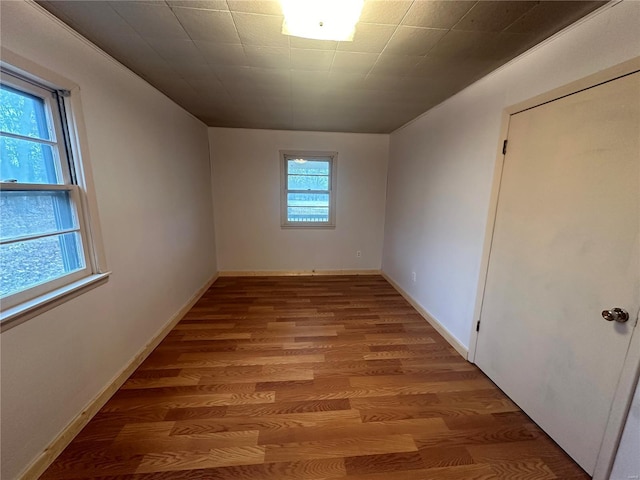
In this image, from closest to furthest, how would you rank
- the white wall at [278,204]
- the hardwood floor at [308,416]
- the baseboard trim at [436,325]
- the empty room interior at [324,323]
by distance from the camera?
the empty room interior at [324,323] → the hardwood floor at [308,416] → the baseboard trim at [436,325] → the white wall at [278,204]

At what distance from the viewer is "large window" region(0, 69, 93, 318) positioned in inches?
46.6

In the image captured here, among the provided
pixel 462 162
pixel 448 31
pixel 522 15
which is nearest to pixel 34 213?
pixel 448 31

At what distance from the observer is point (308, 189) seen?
407 cm

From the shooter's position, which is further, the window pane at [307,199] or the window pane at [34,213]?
Result: the window pane at [307,199]

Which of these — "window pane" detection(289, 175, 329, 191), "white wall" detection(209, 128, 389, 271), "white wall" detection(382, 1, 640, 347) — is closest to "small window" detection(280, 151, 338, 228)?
"window pane" detection(289, 175, 329, 191)

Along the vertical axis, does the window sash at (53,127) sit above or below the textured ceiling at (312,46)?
below

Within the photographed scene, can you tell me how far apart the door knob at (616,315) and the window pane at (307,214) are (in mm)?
3336

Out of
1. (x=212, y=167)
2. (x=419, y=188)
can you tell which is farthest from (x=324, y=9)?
(x=212, y=167)

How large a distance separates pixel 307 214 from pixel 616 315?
11.5 feet

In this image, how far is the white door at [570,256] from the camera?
1.14m

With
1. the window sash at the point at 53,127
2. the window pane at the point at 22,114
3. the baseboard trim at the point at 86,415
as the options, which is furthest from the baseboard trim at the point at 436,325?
the window pane at the point at 22,114

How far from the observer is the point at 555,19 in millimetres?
1286

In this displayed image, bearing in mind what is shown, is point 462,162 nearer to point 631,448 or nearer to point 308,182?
point 631,448

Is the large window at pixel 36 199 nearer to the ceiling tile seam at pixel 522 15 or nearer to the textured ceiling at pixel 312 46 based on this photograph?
the textured ceiling at pixel 312 46
